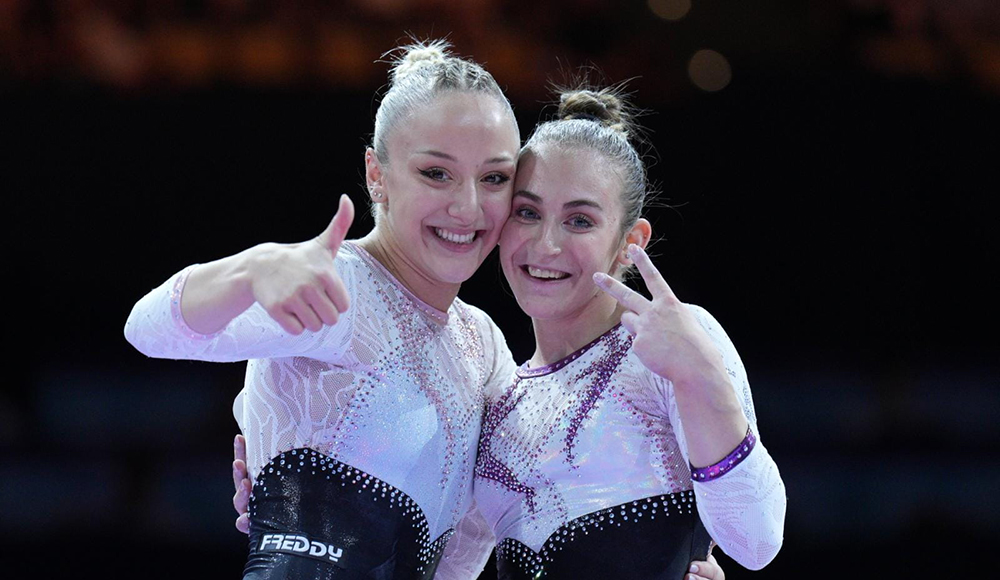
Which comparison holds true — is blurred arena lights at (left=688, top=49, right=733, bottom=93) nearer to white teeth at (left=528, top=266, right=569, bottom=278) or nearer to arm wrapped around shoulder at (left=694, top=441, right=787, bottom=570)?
white teeth at (left=528, top=266, right=569, bottom=278)

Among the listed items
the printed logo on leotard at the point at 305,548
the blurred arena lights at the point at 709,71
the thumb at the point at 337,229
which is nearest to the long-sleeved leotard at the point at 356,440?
the printed logo on leotard at the point at 305,548

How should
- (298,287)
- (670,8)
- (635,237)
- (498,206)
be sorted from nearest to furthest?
(298,287), (498,206), (635,237), (670,8)

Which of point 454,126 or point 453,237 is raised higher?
point 454,126

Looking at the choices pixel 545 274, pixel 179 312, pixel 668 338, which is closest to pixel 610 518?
pixel 668 338

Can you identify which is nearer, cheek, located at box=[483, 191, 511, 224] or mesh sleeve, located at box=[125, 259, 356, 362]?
mesh sleeve, located at box=[125, 259, 356, 362]

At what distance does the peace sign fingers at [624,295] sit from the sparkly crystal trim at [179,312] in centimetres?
62

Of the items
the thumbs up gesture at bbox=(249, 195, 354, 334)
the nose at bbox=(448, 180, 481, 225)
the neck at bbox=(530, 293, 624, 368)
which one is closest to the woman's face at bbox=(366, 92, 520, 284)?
the nose at bbox=(448, 180, 481, 225)

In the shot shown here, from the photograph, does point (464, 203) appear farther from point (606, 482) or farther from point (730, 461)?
point (730, 461)

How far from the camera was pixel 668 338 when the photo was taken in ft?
5.52

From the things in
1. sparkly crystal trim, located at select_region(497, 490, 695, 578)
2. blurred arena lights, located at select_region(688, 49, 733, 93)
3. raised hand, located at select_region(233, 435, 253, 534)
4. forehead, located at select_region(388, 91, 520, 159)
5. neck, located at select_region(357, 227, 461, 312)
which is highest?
blurred arena lights, located at select_region(688, 49, 733, 93)

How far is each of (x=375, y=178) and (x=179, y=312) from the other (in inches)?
24.1

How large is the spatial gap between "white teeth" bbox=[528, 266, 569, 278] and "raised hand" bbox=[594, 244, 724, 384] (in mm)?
337

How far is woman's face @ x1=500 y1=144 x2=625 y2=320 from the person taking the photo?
2.05 metres

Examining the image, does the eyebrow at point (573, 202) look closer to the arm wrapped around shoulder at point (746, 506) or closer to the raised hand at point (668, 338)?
the raised hand at point (668, 338)
